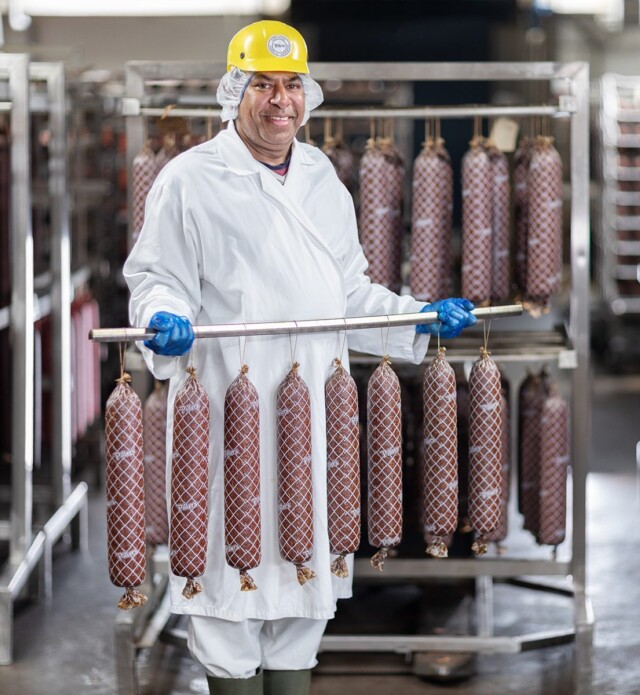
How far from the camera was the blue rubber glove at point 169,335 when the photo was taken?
283 cm

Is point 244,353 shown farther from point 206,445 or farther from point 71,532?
point 71,532

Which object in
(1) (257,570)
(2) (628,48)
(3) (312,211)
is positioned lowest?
(1) (257,570)

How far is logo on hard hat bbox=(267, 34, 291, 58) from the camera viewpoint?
3.10 metres

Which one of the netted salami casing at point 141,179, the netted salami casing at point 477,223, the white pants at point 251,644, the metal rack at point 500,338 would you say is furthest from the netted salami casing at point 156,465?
the netted salami casing at point 477,223

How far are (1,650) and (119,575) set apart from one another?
1.66 metres

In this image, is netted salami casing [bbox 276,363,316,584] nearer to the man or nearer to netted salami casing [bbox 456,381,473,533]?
the man

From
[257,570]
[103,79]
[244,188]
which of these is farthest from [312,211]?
[103,79]

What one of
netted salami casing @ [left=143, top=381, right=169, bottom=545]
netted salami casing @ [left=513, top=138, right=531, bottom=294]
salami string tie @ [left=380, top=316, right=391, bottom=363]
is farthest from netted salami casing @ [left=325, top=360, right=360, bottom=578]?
netted salami casing @ [left=513, top=138, right=531, bottom=294]

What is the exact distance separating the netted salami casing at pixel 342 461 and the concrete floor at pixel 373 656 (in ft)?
3.93

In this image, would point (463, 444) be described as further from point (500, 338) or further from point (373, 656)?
point (373, 656)

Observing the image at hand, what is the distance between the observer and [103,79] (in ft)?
22.9

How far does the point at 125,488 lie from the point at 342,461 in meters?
0.58

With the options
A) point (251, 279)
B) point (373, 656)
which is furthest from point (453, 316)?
point (373, 656)

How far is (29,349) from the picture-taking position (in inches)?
182
